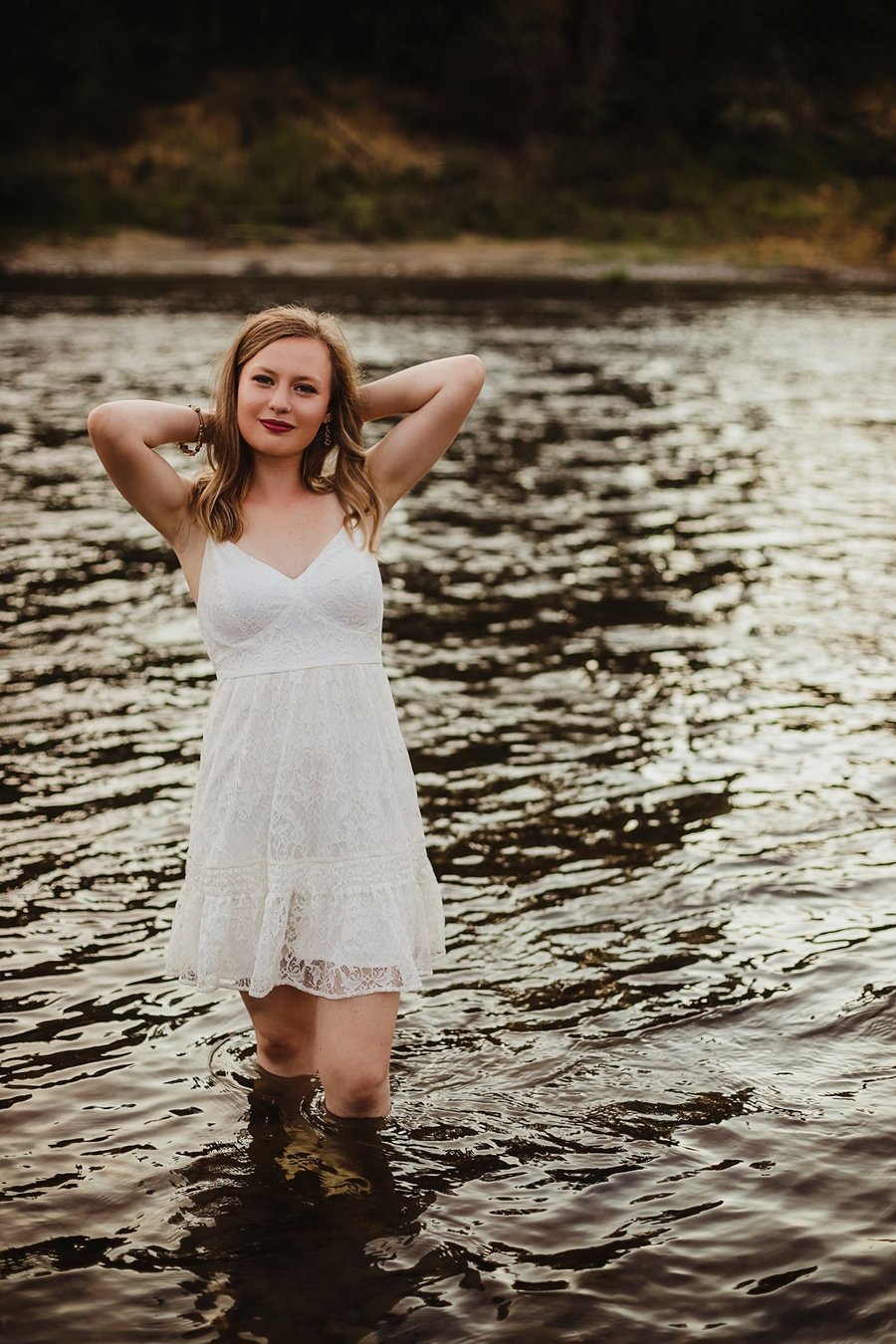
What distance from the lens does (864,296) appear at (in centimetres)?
4512

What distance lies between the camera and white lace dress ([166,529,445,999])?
4730mm

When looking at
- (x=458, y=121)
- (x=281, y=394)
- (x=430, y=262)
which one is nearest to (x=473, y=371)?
(x=281, y=394)

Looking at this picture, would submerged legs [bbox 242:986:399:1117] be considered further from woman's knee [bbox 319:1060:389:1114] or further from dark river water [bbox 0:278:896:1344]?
dark river water [bbox 0:278:896:1344]

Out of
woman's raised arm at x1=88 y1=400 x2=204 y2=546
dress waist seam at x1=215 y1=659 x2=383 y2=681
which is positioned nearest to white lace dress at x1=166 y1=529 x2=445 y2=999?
dress waist seam at x1=215 y1=659 x2=383 y2=681

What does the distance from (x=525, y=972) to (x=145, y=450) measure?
10.5 feet

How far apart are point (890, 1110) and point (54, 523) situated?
1217 centimetres

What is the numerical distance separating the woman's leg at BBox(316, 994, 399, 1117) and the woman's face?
68.8 inches

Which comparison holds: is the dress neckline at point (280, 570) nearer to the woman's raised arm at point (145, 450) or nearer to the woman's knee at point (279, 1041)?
the woman's raised arm at point (145, 450)

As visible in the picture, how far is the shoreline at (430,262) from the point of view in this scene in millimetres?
47719

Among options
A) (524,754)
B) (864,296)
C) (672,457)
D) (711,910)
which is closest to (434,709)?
(524,754)

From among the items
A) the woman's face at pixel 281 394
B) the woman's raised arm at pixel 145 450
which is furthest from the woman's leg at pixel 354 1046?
the woman's face at pixel 281 394

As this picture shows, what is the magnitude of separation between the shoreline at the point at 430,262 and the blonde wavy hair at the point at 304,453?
41.9 m

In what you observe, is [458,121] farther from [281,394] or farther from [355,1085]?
[355,1085]

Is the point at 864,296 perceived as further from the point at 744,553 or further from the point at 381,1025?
the point at 381,1025
